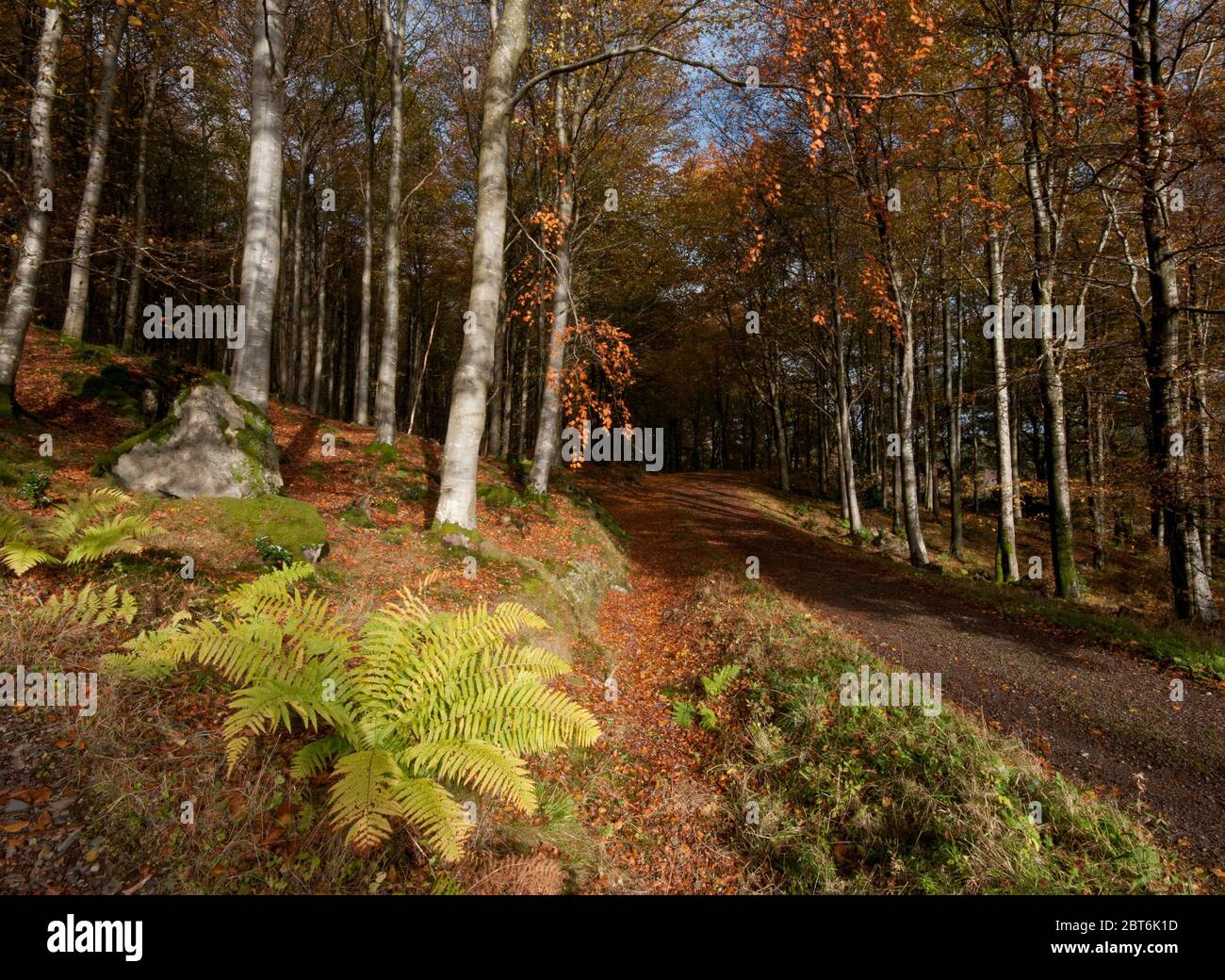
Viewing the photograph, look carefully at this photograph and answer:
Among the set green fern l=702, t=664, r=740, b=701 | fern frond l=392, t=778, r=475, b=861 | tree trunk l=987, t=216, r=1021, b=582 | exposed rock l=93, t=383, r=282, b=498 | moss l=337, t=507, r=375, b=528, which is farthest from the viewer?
tree trunk l=987, t=216, r=1021, b=582

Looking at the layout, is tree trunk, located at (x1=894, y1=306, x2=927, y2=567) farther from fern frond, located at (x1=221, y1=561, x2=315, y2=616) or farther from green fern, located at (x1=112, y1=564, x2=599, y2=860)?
fern frond, located at (x1=221, y1=561, x2=315, y2=616)

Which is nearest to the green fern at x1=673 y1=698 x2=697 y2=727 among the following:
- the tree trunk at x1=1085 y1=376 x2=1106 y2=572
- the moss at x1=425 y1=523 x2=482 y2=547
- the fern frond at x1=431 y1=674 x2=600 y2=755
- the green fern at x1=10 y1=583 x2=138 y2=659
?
the fern frond at x1=431 y1=674 x2=600 y2=755

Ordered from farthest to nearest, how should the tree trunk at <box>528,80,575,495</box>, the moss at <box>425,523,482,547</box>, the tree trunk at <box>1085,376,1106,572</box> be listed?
1. the tree trunk at <box>1085,376,1106,572</box>
2. the tree trunk at <box>528,80,575,495</box>
3. the moss at <box>425,523,482,547</box>

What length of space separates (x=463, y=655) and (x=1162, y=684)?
800 cm

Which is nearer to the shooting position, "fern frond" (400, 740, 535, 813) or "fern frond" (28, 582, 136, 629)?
"fern frond" (400, 740, 535, 813)

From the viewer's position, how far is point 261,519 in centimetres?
583

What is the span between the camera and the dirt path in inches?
163

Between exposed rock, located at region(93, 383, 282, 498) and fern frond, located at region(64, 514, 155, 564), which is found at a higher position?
exposed rock, located at region(93, 383, 282, 498)

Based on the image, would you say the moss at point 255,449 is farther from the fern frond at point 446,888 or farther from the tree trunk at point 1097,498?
the tree trunk at point 1097,498

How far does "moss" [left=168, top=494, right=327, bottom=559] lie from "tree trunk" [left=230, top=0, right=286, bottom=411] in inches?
80.4

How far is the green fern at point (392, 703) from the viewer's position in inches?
104

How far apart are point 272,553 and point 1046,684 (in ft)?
29.6

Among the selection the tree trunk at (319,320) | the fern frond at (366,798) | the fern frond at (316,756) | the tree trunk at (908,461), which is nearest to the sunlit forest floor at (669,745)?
the fern frond at (316,756)
